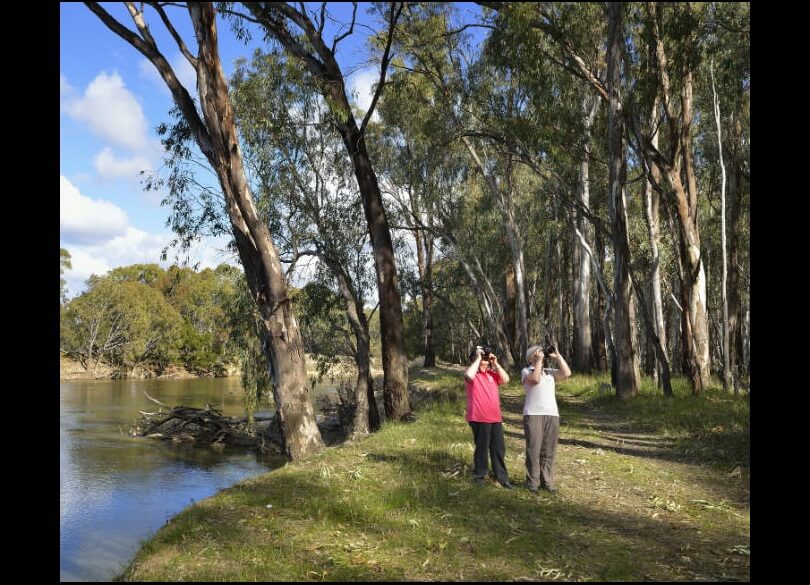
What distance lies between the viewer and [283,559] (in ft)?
15.4

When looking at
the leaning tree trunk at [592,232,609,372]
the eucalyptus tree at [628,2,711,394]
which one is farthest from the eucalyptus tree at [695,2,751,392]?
the leaning tree trunk at [592,232,609,372]

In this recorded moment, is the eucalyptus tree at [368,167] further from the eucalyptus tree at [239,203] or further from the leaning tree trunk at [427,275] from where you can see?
the leaning tree trunk at [427,275]

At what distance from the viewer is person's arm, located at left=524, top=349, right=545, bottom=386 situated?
21.7 ft

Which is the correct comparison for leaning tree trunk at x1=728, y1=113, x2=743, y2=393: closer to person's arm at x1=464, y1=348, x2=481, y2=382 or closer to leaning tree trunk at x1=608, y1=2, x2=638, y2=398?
leaning tree trunk at x1=608, y1=2, x2=638, y2=398

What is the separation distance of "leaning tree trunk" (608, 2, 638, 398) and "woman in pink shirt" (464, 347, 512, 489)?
892cm

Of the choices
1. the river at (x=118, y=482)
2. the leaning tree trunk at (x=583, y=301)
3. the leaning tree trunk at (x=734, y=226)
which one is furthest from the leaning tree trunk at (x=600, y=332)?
the river at (x=118, y=482)

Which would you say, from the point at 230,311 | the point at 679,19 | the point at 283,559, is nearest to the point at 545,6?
the point at 679,19

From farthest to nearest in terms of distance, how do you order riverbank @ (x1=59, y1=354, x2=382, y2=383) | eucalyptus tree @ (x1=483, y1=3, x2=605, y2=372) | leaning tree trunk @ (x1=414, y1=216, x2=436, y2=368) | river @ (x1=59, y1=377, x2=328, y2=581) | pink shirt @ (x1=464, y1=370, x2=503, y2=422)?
riverbank @ (x1=59, y1=354, x2=382, y2=383) → leaning tree trunk @ (x1=414, y1=216, x2=436, y2=368) → eucalyptus tree @ (x1=483, y1=3, x2=605, y2=372) → river @ (x1=59, y1=377, x2=328, y2=581) → pink shirt @ (x1=464, y1=370, x2=503, y2=422)

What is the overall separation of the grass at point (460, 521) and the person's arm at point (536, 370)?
1121mm

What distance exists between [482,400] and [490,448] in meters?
0.57

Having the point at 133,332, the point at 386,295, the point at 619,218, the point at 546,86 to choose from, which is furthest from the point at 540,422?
the point at 133,332

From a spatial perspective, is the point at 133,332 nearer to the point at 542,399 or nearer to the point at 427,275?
the point at 427,275

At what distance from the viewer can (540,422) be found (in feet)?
21.4
